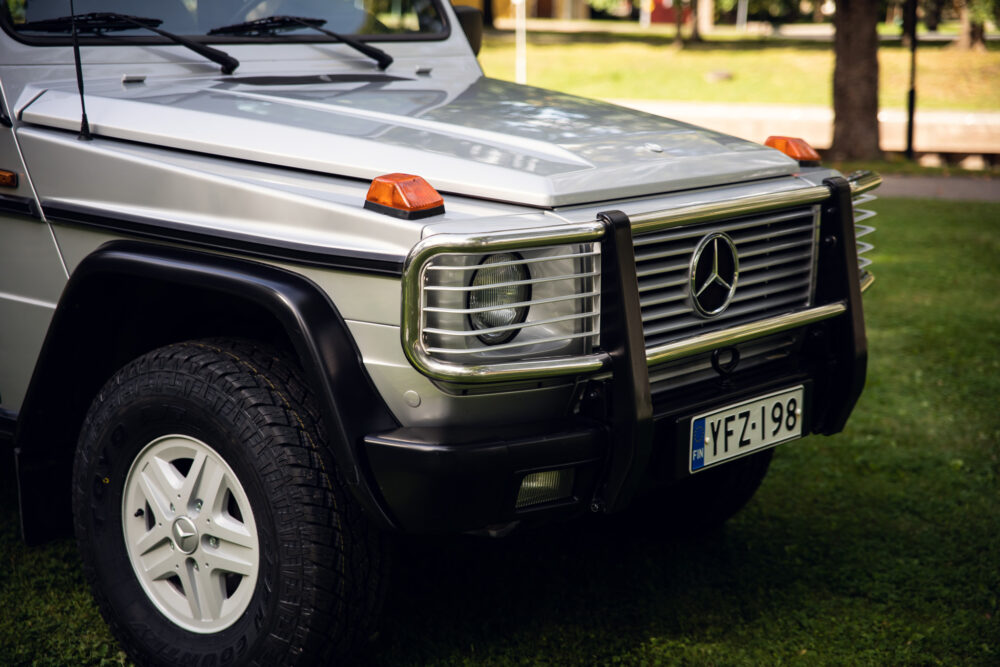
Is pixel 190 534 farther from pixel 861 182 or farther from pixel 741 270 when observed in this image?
pixel 861 182

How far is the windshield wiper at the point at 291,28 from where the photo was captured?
327 cm

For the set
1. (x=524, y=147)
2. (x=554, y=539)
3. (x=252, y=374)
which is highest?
(x=524, y=147)

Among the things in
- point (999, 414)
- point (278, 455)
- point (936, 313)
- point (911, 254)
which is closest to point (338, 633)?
point (278, 455)

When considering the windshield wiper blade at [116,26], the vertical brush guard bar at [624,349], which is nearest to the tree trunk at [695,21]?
the windshield wiper blade at [116,26]

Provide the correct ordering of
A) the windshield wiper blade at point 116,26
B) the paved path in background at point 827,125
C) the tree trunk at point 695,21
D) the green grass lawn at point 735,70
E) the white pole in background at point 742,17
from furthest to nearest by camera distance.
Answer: the white pole in background at point 742,17 < the tree trunk at point 695,21 < the green grass lawn at point 735,70 < the paved path in background at point 827,125 < the windshield wiper blade at point 116,26

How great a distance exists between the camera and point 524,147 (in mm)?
2533

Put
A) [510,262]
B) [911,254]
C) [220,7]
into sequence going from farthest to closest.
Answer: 1. [911,254]
2. [220,7]
3. [510,262]

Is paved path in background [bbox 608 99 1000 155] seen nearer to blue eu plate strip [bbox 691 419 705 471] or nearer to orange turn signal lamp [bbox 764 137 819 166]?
orange turn signal lamp [bbox 764 137 819 166]

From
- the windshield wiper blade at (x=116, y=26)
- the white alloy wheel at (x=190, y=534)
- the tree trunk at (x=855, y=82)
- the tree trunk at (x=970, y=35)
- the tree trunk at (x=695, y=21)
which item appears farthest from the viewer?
the tree trunk at (x=695, y=21)

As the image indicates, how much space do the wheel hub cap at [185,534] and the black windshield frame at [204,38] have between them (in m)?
1.46

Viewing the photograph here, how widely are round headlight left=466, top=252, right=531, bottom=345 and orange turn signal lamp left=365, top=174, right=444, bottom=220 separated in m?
0.17

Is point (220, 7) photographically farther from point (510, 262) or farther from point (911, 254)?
point (911, 254)

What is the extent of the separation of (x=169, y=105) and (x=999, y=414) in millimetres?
3850

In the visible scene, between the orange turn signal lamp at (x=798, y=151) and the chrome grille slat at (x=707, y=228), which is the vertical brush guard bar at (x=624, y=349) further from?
the orange turn signal lamp at (x=798, y=151)
